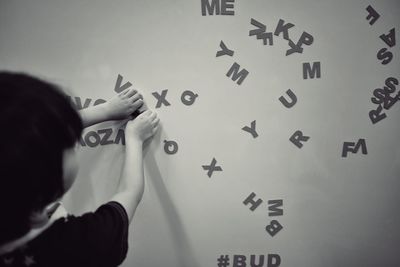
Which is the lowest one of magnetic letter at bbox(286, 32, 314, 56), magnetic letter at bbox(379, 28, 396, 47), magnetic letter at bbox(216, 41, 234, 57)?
magnetic letter at bbox(216, 41, 234, 57)

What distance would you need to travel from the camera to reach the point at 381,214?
0.81 m

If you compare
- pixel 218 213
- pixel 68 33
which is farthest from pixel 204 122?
pixel 68 33

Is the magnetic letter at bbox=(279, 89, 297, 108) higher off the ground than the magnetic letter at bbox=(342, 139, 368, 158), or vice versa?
the magnetic letter at bbox=(279, 89, 297, 108)

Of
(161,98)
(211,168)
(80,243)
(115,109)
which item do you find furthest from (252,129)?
(80,243)

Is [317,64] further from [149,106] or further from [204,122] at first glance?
[149,106]

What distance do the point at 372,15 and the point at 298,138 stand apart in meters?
0.37

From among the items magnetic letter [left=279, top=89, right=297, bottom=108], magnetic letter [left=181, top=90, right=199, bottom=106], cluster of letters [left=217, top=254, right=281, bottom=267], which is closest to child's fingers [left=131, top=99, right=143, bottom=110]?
magnetic letter [left=181, top=90, right=199, bottom=106]

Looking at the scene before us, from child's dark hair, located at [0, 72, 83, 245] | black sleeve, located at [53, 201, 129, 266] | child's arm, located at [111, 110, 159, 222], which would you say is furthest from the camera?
child's arm, located at [111, 110, 159, 222]

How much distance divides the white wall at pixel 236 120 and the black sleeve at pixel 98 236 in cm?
23

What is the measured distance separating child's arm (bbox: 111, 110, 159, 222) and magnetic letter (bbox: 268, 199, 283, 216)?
359mm

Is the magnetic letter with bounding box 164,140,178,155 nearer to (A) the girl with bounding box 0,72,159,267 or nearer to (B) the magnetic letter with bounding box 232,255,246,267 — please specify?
(A) the girl with bounding box 0,72,159,267

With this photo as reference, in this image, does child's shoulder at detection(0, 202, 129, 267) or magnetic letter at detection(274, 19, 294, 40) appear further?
magnetic letter at detection(274, 19, 294, 40)

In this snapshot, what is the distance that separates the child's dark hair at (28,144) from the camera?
1.17ft

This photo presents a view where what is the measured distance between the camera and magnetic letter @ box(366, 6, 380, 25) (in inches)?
28.7
